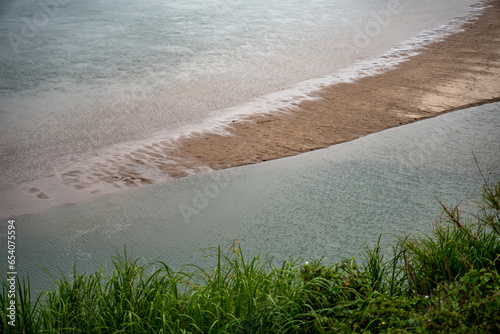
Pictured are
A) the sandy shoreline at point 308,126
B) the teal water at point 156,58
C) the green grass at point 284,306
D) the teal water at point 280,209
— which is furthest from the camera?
the teal water at point 156,58

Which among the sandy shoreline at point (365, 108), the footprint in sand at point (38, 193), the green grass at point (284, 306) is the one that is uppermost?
the sandy shoreline at point (365, 108)

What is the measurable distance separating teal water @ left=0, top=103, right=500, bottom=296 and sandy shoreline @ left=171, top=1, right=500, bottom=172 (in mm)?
234

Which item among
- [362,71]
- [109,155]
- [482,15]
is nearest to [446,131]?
[362,71]

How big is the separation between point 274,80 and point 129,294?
4462 mm

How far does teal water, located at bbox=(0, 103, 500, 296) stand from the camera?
2957 mm

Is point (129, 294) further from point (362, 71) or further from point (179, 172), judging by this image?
point (362, 71)

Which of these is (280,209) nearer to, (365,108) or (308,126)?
(308,126)

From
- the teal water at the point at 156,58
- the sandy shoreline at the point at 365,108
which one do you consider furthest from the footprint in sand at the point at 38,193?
the sandy shoreline at the point at 365,108

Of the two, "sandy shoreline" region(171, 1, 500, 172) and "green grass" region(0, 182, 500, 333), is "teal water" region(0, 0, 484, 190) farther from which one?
"green grass" region(0, 182, 500, 333)

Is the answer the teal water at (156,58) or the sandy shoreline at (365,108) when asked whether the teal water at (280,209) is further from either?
the teal water at (156,58)

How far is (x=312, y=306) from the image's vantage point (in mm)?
2070

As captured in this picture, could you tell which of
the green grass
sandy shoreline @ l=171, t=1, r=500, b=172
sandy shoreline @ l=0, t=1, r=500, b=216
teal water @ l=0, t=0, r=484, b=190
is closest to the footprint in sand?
sandy shoreline @ l=0, t=1, r=500, b=216

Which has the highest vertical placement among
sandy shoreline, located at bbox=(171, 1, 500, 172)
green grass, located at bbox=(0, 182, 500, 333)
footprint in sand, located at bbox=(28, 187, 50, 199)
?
sandy shoreline, located at bbox=(171, 1, 500, 172)

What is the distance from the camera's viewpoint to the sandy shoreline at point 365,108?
435 cm
